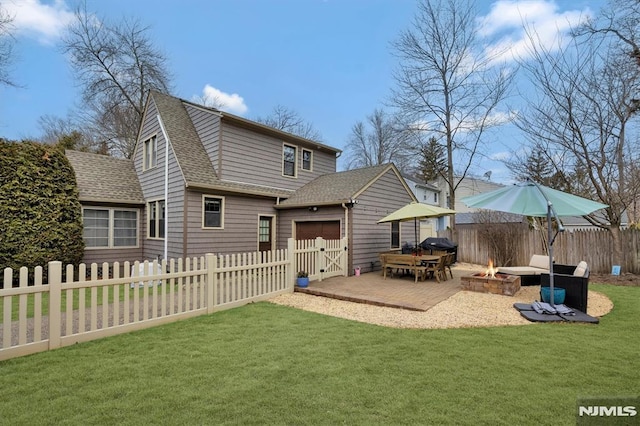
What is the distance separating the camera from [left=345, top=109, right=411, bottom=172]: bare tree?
101ft

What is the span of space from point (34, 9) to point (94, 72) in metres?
7.54

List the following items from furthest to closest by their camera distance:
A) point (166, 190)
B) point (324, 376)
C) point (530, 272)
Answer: point (166, 190)
point (530, 272)
point (324, 376)

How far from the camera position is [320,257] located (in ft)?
29.8

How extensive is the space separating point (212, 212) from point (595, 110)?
1360 cm

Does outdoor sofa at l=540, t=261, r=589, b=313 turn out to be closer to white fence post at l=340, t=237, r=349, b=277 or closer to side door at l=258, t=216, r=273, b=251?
white fence post at l=340, t=237, r=349, b=277

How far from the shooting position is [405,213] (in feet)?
31.0

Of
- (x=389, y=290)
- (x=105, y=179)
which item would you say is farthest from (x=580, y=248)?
(x=105, y=179)

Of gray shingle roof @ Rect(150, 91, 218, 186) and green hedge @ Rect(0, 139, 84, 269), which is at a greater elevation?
gray shingle roof @ Rect(150, 91, 218, 186)

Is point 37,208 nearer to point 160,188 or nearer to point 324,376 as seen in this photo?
point 160,188

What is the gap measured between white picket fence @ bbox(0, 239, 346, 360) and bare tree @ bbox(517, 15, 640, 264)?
30.6 ft

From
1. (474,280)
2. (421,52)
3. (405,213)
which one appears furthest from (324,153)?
(474,280)

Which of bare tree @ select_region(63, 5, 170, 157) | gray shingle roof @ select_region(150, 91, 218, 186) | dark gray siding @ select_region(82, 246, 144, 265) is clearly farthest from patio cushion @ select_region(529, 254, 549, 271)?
bare tree @ select_region(63, 5, 170, 157)

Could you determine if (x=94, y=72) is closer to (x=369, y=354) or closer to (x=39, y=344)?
(x=39, y=344)

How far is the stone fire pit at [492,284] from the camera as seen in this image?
7.20 meters
